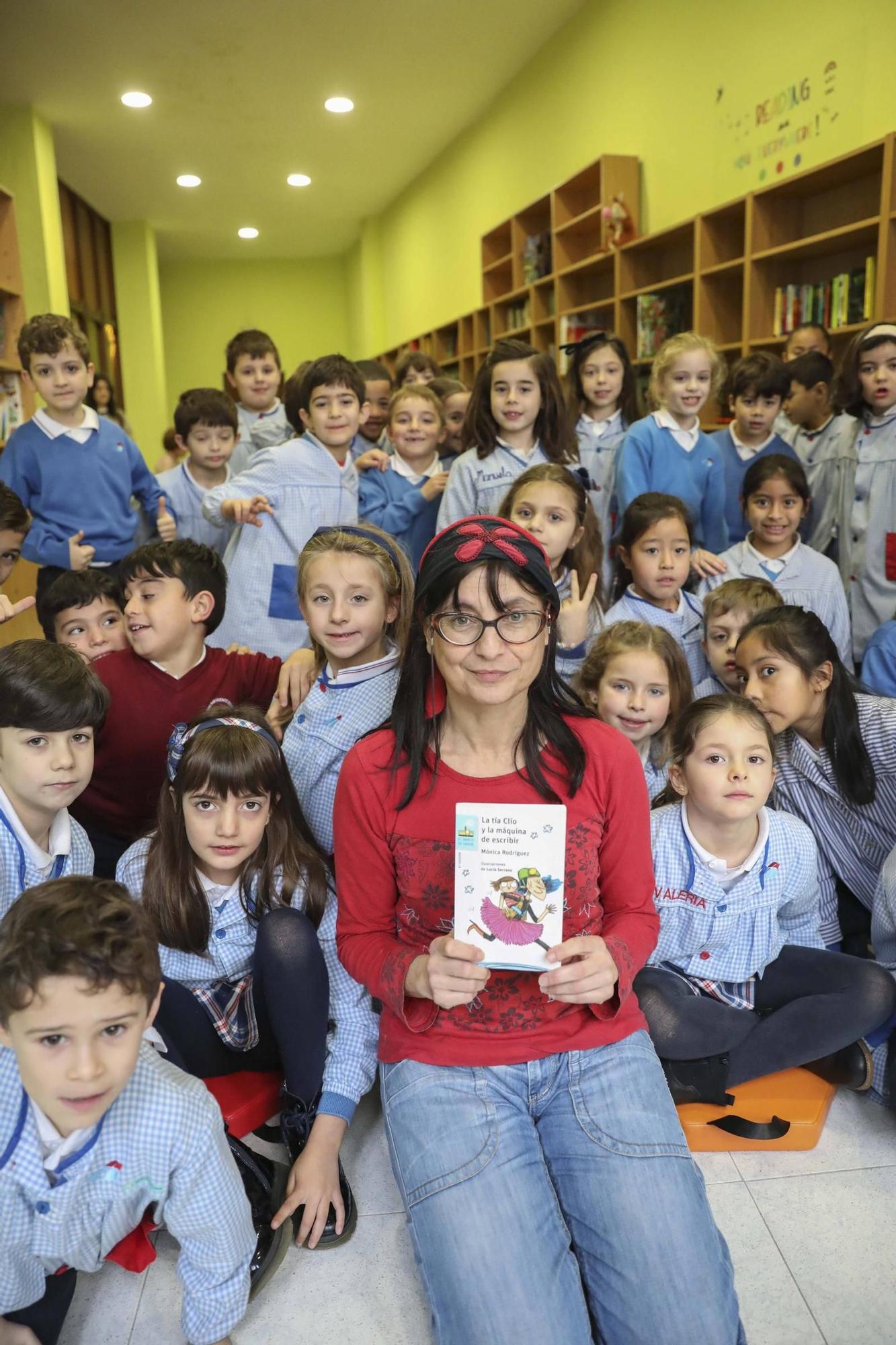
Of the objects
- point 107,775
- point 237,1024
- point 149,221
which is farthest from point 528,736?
point 149,221

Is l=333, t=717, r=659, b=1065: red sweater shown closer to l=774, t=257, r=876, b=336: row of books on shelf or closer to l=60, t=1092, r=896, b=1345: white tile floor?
l=60, t=1092, r=896, b=1345: white tile floor

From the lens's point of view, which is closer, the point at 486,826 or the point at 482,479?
the point at 486,826

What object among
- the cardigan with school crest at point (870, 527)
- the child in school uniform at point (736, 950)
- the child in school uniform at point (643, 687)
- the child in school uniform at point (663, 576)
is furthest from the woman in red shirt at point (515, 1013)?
the cardigan with school crest at point (870, 527)

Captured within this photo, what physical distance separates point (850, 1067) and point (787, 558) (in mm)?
1654

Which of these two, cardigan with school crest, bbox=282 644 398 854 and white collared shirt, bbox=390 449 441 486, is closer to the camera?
cardigan with school crest, bbox=282 644 398 854

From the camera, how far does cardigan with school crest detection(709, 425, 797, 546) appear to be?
3703 millimetres

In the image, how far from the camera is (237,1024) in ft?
5.68

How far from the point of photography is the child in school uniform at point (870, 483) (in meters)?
3.22

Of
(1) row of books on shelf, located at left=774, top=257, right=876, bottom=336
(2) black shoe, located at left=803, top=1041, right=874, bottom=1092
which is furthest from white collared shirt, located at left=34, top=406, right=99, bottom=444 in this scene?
(1) row of books on shelf, located at left=774, top=257, right=876, bottom=336

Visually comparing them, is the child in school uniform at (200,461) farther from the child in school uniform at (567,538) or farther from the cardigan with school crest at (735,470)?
the cardigan with school crest at (735,470)

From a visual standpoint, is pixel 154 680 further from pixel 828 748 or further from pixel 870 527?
pixel 870 527

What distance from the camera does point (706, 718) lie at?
1878 mm

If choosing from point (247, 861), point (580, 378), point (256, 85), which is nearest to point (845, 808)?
point (247, 861)

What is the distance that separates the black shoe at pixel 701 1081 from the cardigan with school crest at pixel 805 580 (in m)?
1.53
